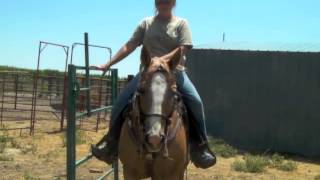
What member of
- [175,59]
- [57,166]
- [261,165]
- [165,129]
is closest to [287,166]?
[261,165]

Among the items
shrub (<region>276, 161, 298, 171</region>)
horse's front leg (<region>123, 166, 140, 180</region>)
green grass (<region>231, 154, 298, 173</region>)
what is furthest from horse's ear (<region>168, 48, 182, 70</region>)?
shrub (<region>276, 161, 298, 171</region>)

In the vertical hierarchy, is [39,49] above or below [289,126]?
above

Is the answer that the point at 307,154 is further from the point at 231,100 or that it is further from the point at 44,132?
the point at 44,132

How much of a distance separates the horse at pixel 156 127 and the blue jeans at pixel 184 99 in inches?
4.5

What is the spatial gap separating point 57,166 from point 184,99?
5.87 m

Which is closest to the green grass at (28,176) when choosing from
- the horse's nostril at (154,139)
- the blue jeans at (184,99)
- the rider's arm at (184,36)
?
the blue jeans at (184,99)

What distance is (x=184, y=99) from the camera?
548 centimetres

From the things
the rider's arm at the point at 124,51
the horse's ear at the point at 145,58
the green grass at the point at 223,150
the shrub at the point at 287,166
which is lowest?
the shrub at the point at 287,166

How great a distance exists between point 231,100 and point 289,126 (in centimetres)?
173

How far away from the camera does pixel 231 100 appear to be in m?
15.5

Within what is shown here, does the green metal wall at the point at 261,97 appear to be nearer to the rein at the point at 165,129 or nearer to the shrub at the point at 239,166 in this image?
the shrub at the point at 239,166

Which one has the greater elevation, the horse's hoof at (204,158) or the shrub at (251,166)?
the horse's hoof at (204,158)

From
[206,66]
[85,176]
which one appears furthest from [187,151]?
[206,66]

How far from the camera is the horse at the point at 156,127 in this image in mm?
4496
